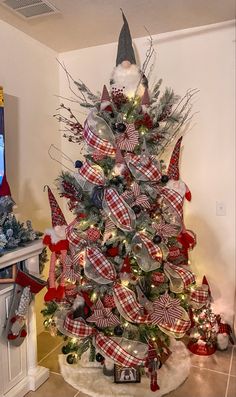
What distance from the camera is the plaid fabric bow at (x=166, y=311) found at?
1.76 meters

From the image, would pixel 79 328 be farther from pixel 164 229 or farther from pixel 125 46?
pixel 125 46

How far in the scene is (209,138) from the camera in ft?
7.94

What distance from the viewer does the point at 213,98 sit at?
2.38 metres

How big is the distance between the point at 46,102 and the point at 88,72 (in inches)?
18.0

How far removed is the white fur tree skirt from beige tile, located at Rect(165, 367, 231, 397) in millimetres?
34

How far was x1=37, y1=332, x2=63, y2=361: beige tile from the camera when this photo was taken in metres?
2.28

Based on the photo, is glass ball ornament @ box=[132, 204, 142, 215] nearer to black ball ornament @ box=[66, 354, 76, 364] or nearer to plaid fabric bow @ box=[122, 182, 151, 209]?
plaid fabric bow @ box=[122, 182, 151, 209]

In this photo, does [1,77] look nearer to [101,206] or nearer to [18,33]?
[18,33]

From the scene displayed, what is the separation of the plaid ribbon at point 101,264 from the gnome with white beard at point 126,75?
958mm

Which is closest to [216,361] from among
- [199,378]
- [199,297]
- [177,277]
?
[199,378]

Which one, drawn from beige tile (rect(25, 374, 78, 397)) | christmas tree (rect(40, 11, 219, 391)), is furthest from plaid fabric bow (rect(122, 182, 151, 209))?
beige tile (rect(25, 374, 78, 397))

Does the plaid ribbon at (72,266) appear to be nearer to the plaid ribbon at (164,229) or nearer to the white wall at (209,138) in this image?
the plaid ribbon at (164,229)

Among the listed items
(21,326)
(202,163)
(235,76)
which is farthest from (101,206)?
(235,76)

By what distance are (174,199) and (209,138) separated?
0.87m
